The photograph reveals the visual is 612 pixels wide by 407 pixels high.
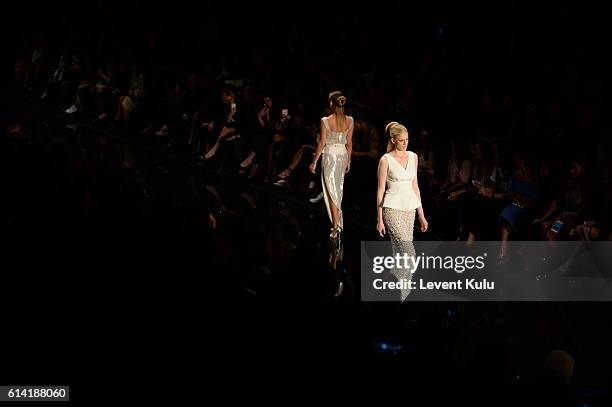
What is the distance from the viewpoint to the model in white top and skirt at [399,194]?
750cm

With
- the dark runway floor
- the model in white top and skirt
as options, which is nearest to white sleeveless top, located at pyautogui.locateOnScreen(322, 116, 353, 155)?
the dark runway floor

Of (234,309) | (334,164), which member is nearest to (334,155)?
(334,164)

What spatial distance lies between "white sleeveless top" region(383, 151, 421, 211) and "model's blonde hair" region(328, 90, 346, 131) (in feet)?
5.21

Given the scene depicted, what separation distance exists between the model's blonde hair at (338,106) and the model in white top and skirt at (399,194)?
1.51m

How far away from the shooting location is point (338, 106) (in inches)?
357

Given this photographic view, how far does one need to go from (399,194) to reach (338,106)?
5.71 ft

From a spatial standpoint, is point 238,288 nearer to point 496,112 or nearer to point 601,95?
point 496,112

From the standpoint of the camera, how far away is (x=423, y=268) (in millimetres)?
8398

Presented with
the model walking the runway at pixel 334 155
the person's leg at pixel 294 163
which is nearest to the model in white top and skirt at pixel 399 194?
the model walking the runway at pixel 334 155

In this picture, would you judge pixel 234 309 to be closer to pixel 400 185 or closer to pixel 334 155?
pixel 400 185

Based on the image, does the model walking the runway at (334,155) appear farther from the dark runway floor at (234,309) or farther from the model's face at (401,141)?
the model's face at (401,141)

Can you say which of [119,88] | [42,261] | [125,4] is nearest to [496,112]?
[42,261]

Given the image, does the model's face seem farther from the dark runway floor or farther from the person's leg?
the person's leg

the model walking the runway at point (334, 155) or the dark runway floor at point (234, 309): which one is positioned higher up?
the model walking the runway at point (334, 155)
